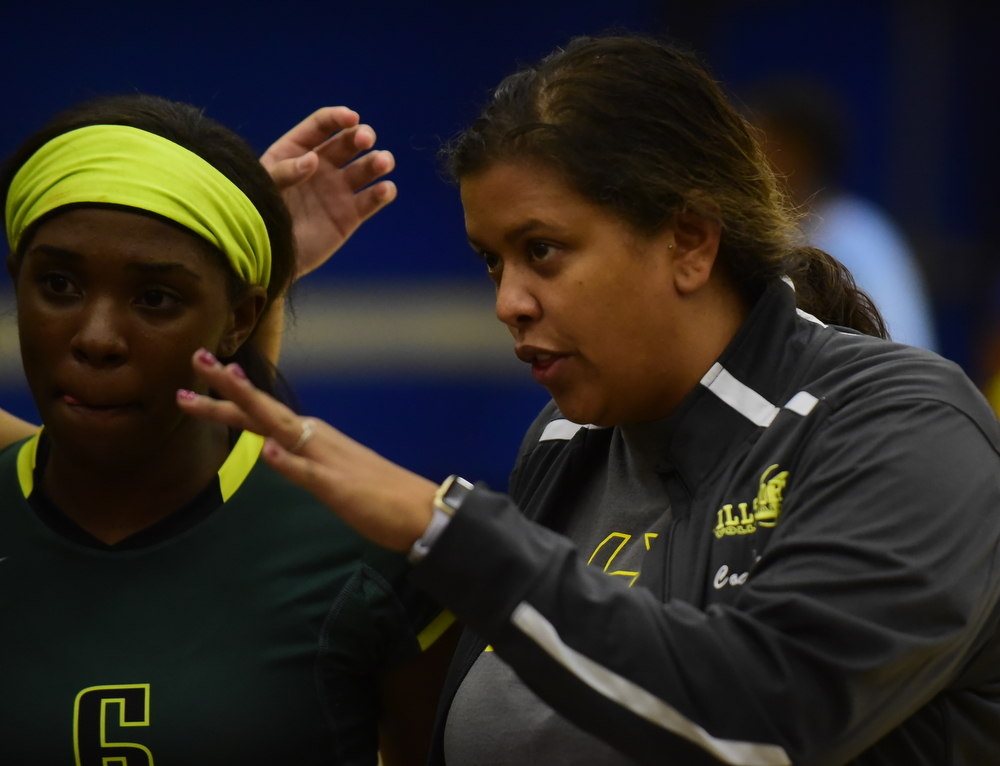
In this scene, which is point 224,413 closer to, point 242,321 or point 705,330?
point 242,321

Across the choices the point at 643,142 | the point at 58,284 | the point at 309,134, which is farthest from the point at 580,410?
the point at 309,134

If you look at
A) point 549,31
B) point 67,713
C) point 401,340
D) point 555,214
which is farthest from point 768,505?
point 549,31

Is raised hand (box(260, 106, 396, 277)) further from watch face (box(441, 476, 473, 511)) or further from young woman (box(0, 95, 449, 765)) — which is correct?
watch face (box(441, 476, 473, 511))

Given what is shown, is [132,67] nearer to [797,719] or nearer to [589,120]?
[589,120]

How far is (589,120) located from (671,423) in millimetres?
447

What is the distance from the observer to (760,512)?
5.38 feet

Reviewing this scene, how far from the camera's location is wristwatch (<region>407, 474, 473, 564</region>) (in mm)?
1461

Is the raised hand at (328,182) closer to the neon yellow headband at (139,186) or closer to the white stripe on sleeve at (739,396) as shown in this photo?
the neon yellow headband at (139,186)

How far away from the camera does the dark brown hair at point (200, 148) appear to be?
200cm

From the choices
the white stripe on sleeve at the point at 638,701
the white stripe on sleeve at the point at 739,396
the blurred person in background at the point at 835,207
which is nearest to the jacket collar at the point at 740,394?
the white stripe on sleeve at the point at 739,396

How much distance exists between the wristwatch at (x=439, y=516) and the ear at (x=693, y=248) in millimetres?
530

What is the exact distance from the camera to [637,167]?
1.76 m

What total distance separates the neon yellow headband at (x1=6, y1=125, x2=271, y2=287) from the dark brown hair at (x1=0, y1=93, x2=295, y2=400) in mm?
23

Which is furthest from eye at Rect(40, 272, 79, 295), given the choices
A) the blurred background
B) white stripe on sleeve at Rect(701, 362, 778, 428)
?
the blurred background
